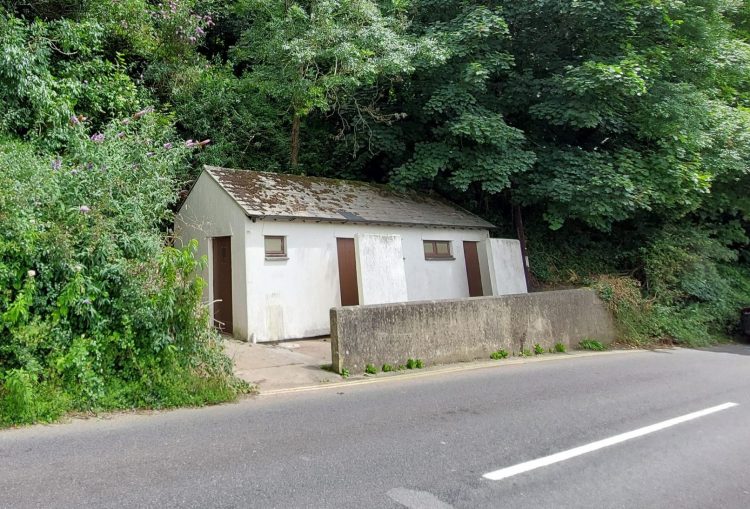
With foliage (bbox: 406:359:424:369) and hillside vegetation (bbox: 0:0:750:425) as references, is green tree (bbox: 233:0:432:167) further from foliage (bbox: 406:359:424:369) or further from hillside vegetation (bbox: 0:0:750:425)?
foliage (bbox: 406:359:424:369)

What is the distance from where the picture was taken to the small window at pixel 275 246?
10.6m

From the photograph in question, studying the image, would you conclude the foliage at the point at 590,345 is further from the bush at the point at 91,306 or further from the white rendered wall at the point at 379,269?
the bush at the point at 91,306

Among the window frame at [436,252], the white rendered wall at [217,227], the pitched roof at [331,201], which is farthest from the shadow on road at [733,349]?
the white rendered wall at [217,227]

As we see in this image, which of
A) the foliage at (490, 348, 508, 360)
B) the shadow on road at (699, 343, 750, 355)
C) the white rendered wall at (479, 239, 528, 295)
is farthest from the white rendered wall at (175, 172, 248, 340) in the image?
the shadow on road at (699, 343, 750, 355)

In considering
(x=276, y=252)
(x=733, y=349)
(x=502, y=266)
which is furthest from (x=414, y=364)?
(x=733, y=349)

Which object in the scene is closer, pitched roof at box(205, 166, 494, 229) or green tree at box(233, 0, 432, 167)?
pitched roof at box(205, 166, 494, 229)

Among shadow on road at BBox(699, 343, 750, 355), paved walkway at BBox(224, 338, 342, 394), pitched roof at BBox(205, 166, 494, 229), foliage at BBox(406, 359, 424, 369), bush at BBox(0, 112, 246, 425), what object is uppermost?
pitched roof at BBox(205, 166, 494, 229)

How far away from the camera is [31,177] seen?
6.20 metres

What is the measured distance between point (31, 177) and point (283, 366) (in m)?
4.94

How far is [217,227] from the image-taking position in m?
11.2

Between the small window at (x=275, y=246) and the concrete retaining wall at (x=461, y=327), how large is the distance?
12.1 feet

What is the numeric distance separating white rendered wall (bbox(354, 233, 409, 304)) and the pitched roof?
3.57 ft

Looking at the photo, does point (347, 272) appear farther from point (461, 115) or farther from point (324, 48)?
point (324, 48)

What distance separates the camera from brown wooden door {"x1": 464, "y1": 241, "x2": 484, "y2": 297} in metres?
14.5
